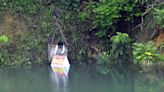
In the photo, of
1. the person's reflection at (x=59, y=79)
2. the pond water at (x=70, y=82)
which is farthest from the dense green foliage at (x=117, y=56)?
the person's reflection at (x=59, y=79)

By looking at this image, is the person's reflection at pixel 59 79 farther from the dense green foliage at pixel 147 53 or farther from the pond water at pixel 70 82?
the dense green foliage at pixel 147 53

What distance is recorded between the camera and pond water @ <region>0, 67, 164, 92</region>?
9.12 m

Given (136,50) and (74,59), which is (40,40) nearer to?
(74,59)

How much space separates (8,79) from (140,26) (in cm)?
346

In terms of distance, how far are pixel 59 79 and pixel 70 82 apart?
403 mm

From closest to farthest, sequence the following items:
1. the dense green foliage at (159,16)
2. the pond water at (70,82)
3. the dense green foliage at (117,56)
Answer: the pond water at (70,82) → the dense green foliage at (159,16) → the dense green foliage at (117,56)

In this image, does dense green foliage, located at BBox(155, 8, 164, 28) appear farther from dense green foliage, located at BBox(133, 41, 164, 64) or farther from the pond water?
the pond water

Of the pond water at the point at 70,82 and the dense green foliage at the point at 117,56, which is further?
the dense green foliage at the point at 117,56

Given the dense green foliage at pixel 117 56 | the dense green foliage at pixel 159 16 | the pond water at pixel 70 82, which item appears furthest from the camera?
the dense green foliage at pixel 117 56

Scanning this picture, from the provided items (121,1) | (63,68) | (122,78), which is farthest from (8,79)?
(121,1)

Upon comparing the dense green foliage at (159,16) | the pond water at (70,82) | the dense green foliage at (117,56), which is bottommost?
the pond water at (70,82)

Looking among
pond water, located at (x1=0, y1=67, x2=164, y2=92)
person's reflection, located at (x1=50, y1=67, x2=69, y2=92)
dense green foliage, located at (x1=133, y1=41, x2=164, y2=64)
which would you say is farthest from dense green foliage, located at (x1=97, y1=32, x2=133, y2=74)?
person's reflection, located at (x1=50, y1=67, x2=69, y2=92)

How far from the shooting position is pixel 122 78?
33.1 ft

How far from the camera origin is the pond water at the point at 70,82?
29.9 feet
